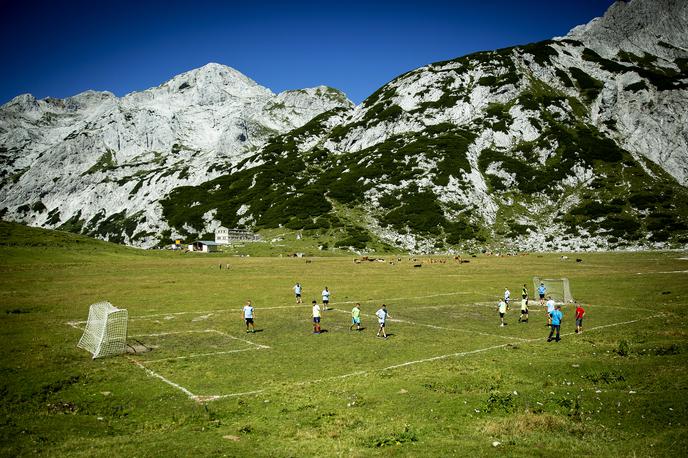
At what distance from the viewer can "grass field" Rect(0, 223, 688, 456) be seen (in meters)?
15.1

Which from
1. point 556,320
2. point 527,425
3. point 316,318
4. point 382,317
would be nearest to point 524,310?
point 556,320

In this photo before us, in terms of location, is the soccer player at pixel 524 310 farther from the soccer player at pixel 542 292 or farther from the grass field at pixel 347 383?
the soccer player at pixel 542 292

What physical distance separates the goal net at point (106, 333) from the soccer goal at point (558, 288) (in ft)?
146

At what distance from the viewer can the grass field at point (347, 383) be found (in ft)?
49.4

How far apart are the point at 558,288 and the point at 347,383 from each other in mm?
41070

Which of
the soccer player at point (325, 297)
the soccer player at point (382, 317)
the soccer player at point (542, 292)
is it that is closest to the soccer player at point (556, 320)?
the soccer player at point (382, 317)

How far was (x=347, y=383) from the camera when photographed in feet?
72.8

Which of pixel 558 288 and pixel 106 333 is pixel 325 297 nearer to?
pixel 106 333

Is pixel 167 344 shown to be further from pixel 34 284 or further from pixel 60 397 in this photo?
pixel 34 284

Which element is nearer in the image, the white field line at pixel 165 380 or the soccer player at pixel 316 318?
the white field line at pixel 165 380

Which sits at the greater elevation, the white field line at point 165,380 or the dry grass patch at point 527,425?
the dry grass patch at point 527,425

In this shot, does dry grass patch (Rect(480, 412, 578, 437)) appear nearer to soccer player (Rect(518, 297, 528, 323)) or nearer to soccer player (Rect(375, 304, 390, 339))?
soccer player (Rect(375, 304, 390, 339))

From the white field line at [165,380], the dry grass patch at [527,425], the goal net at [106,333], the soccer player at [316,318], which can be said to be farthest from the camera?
the soccer player at [316,318]

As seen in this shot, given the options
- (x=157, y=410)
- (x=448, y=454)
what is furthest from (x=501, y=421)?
(x=157, y=410)
